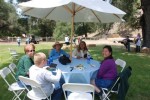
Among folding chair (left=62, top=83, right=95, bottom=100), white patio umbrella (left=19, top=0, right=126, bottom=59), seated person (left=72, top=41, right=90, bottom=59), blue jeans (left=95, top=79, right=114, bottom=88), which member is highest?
white patio umbrella (left=19, top=0, right=126, bottom=59)

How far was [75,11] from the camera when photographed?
8180 millimetres

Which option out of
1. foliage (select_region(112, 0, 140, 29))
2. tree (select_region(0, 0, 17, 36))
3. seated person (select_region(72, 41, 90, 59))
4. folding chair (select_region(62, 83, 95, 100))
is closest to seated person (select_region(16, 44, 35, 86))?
folding chair (select_region(62, 83, 95, 100))

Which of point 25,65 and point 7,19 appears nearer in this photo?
point 25,65

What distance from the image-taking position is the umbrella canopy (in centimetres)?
670

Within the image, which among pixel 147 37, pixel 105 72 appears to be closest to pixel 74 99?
pixel 105 72

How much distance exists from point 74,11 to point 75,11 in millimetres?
84

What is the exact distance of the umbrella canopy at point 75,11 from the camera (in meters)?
6.70

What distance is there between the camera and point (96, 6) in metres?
6.59

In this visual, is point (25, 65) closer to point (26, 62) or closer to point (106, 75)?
point (26, 62)

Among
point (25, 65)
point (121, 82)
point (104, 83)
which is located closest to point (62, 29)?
point (25, 65)

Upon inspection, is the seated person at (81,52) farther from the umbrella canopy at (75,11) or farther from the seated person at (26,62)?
the seated person at (26,62)

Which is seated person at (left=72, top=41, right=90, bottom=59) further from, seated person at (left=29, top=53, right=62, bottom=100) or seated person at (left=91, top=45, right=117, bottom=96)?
seated person at (left=29, top=53, right=62, bottom=100)

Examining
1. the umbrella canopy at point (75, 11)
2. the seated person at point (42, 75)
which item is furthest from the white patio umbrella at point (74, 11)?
the seated person at point (42, 75)

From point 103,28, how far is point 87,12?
6408 cm
